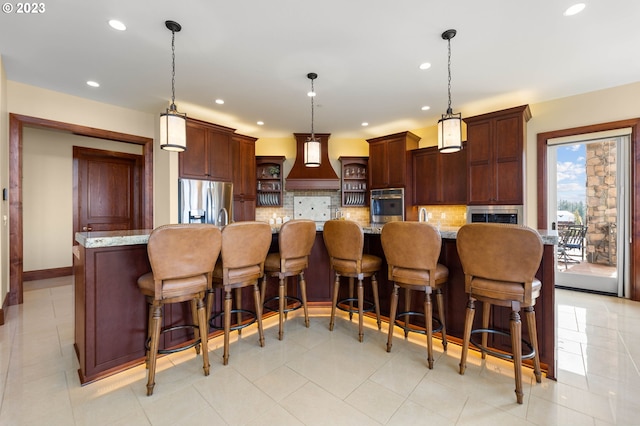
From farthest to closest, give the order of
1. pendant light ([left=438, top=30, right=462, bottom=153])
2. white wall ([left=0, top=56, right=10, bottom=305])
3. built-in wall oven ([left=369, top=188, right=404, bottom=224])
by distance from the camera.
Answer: built-in wall oven ([left=369, top=188, right=404, bottom=224])
white wall ([left=0, top=56, right=10, bottom=305])
pendant light ([left=438, top=30, right=462, bottom=153])

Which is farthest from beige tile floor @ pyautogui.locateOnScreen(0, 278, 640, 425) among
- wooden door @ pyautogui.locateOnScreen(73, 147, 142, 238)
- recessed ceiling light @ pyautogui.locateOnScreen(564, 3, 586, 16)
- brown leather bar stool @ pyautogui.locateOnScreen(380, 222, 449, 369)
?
wooden door @ pyautogui.locateOnScreen(73, 147, 142, 238)

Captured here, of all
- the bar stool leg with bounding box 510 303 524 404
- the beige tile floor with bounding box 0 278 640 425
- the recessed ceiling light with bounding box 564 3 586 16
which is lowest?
the beige tile floor with bounding box 0 278 640 425

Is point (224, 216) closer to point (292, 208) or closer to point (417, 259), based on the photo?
point (292, 208)

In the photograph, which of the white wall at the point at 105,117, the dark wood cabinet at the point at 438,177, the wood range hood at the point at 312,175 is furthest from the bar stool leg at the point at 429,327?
the wood range hood at the point at 312,175

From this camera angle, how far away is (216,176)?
4602mm

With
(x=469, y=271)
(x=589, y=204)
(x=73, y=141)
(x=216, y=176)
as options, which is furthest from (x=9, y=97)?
(x=589, y=204)

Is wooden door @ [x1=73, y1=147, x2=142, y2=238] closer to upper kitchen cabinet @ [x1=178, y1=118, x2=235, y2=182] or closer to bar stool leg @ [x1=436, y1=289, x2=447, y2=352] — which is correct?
upper kitchen cabinet @ [x1=178, y1=118, x2=235, y2=182]

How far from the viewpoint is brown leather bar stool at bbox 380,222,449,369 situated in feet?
6.50

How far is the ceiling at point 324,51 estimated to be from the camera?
2238 millimetres

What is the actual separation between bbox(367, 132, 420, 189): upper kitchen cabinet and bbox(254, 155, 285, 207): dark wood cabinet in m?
1.98

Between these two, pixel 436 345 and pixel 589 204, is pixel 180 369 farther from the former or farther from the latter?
pixel 589 204

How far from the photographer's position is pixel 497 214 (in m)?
4.20

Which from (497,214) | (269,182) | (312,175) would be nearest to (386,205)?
(312,175)

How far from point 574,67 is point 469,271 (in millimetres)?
3159
